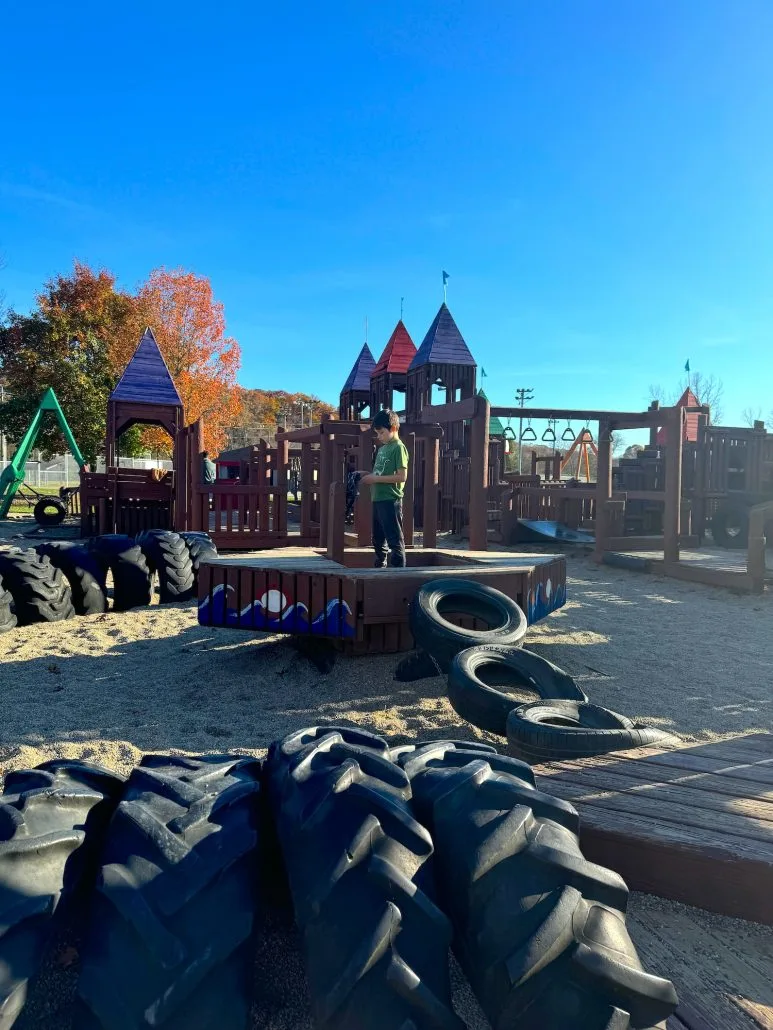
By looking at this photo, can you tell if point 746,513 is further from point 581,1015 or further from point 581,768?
point 581,1015

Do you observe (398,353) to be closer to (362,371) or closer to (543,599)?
(362,371)

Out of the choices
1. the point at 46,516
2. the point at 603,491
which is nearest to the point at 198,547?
the point at 603,491

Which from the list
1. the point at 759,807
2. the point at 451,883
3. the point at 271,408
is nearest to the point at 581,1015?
the point at 451,883

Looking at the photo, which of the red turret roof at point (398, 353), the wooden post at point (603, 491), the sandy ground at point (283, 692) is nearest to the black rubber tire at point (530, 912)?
the sandy ground at point (283, 692)

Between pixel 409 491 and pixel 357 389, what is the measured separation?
1027 inches

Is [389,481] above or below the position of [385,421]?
below

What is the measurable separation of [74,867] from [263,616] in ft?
11.6

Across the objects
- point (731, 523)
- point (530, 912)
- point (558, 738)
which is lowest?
point (558, 738)

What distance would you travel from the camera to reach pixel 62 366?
30.7 m

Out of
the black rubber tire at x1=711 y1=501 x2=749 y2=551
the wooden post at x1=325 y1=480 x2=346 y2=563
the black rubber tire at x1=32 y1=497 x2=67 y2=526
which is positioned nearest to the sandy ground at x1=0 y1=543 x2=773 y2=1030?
the wooden post at x1=325 y1=480 x2=346 y2=563

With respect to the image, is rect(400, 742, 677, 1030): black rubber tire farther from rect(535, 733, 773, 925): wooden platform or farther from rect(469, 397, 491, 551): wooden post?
rect(469, 397, 491, 551): wooden post

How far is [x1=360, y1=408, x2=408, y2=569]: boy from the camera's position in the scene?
5.71 meters

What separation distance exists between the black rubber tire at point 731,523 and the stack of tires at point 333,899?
15604 mm

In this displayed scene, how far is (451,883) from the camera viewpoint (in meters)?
1.56
